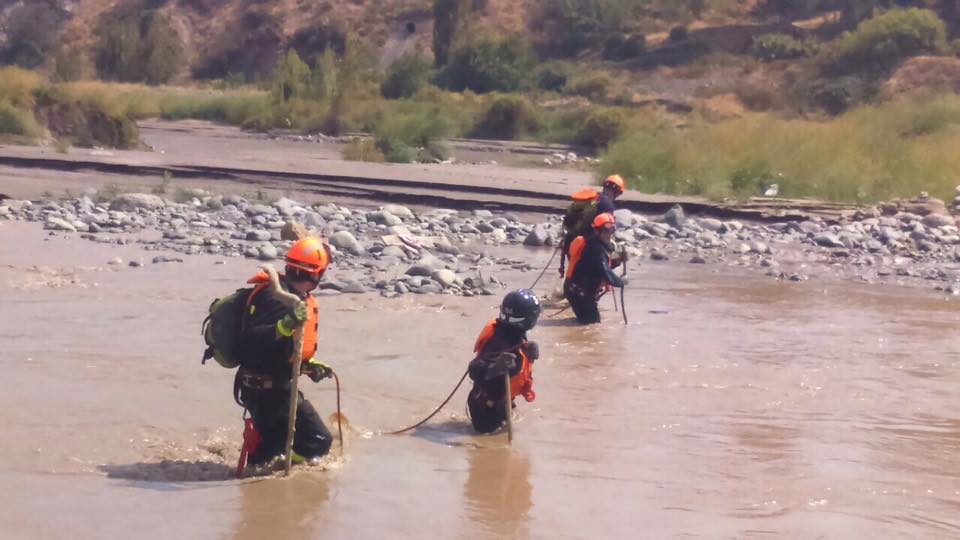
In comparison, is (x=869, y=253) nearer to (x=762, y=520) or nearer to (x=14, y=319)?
(x=14, y=319)

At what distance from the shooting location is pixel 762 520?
21.7 ft

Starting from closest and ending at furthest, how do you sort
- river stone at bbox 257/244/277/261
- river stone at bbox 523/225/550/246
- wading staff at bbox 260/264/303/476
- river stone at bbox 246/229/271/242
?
1. wading staff at bbox 260/264/303/476
2. river stone at bbox 257/244/277/261
3. river stone at bbox 246/229/271/242
4. river stone at bbox 523/225/550/246

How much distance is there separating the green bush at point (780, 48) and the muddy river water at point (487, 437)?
5425cm

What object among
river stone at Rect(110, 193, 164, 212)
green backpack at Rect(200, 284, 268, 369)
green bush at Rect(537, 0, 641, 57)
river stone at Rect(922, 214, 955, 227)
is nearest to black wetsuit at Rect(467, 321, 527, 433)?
green backpack at Rect(200, 284, 268, 369)

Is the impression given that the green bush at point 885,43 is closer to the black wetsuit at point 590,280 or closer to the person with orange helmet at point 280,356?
the black wetsuit at point 590,280

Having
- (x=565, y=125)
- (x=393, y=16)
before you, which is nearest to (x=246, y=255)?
(x=565, y=125)

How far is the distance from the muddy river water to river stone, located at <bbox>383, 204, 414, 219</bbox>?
6549 millimetres

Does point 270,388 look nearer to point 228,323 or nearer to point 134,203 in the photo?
point 228,323

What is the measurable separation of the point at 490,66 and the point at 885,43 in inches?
707

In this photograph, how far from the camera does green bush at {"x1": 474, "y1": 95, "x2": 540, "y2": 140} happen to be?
5312cm

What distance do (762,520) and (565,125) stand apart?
148ft

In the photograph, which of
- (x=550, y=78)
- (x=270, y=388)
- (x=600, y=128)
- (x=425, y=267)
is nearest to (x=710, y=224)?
(x=425, y=267)

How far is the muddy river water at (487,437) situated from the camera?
21.2 ft

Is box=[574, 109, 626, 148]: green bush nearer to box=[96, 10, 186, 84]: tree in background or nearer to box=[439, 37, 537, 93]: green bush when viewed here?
box=[439, 37, 537, 93]: green bush
